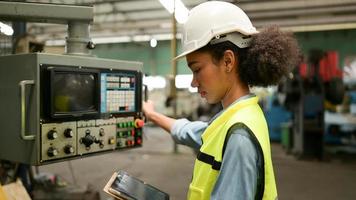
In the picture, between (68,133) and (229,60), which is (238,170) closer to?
(229,60)

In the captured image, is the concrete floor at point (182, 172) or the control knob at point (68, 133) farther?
the concrete floor at point (182, 172)

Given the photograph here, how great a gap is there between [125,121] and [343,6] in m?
1.33

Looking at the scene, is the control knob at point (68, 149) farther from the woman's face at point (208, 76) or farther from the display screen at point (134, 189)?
the woman's face at point (208, 76)

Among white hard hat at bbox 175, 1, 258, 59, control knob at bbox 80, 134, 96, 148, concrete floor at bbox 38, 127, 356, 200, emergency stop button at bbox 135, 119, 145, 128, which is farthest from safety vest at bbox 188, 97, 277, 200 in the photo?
concrete floor at bbox 38, 127, 356, 200

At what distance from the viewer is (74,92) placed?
1203 millimetres

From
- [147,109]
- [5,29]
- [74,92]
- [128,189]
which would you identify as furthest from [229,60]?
[5,29]

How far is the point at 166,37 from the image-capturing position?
531 cm

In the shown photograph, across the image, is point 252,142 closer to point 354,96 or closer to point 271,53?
point 271,53

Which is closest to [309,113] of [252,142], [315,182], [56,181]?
[315,182]

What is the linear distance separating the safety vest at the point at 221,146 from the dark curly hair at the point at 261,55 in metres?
0.07

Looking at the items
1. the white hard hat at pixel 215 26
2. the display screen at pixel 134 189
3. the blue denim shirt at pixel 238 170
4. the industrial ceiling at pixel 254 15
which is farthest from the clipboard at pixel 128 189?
the industrial ceiling at pixel 254 15

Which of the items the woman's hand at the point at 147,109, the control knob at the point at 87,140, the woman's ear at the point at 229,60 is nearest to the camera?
the woman's ear at the point at 229,60

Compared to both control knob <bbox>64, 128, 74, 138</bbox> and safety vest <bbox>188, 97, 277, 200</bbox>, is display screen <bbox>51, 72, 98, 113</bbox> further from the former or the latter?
safety vest <bbox>188, 97, 277, 200</bbox>

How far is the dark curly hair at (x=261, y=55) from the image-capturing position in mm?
871
